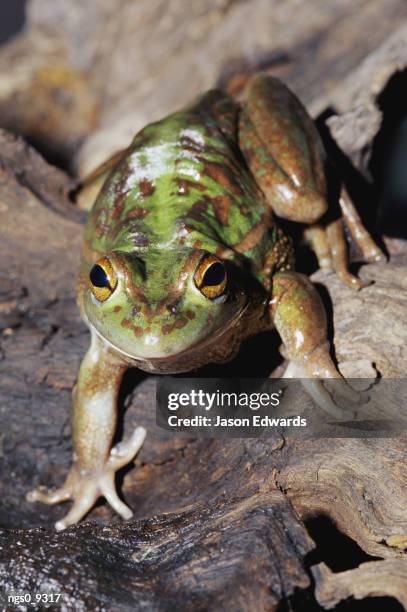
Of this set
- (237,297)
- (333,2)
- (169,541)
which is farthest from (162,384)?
(333,2)

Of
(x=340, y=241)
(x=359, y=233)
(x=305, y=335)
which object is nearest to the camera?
(x=305, y=335)

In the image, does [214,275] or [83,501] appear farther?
[83,501]

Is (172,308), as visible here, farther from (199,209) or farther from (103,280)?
(199,209)

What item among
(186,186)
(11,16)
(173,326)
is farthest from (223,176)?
(11,16)

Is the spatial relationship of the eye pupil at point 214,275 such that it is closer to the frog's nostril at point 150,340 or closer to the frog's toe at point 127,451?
the frog's nostril at point 150,340

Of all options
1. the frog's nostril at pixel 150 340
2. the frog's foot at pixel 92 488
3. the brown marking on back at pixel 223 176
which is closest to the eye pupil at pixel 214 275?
the frog's nostril at pixel 150 340

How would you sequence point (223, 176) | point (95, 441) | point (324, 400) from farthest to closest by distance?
1. point (223, 176)
2. point (95, 441)
3. point (324, 400)

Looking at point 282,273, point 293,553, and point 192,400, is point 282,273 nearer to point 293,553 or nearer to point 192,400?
point 192,400

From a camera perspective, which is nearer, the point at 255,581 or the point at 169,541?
the point at 255,581
